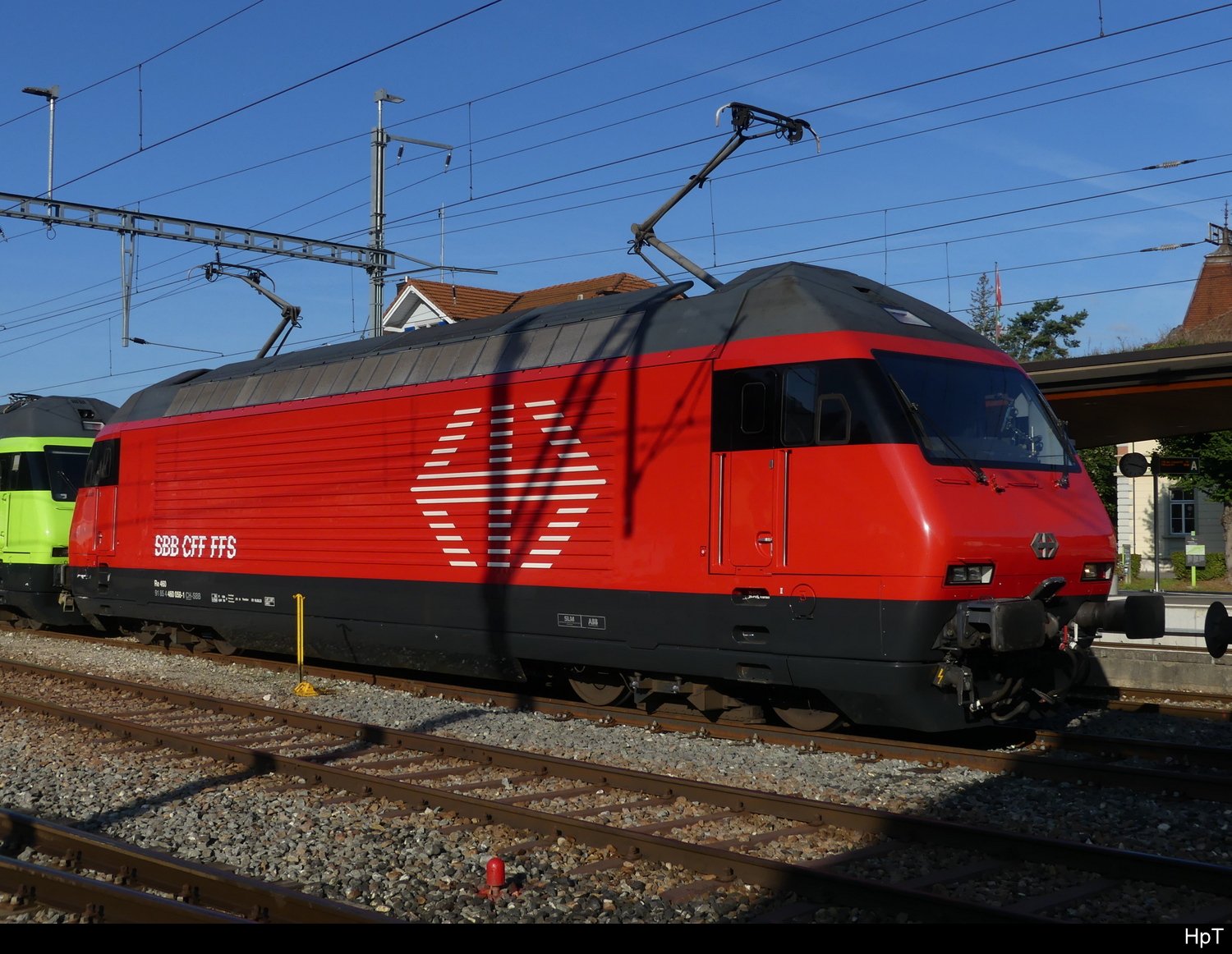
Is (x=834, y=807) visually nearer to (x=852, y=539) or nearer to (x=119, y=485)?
(x=852, y=539)

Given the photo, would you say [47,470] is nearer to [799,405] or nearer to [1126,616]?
[799,405]

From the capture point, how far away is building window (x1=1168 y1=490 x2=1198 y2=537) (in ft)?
118

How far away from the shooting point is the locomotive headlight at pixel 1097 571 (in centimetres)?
870

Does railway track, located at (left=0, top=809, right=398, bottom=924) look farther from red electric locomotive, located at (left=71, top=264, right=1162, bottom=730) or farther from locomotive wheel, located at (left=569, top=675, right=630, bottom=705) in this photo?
locomotive wheel, located at (left=569, top=675, right=630, bottom=705)

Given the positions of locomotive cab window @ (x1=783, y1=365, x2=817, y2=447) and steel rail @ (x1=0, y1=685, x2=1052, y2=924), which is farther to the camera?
locomotive cab window @ (x1=783, y1=365, x2=817, y2=447)

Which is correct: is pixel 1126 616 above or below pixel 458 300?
below

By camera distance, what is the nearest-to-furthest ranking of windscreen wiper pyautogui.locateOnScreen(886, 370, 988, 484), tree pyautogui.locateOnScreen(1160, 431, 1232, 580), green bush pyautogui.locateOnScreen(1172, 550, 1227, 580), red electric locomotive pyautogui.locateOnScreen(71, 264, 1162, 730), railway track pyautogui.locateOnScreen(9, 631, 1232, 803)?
railway track pyautogui.locateOnScreen(9, 631, 1232, 803) → red electric locomotive pyautogui.locateOnScreen(71, 264, 1162, 730) → windscreen wiper pyautogui.locateOnScreen(886, 370, 988, 484) → tree pyautogui.locateOnScreen(1160, 431, 1232, 580) → green bush pyautogui.locateOnScreen(1172, 550, 1227, 580)

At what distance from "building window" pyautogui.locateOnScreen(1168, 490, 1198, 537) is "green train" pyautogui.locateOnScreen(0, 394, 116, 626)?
31.3 metres

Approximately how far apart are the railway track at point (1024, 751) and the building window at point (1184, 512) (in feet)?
99.5

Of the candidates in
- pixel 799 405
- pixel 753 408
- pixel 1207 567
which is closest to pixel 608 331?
pixel 753 408

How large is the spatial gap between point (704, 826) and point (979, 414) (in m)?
3.87

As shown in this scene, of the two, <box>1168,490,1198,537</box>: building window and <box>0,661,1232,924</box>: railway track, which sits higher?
<box>1168,490,1198,537</box>: building window

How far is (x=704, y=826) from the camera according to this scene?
261 inches

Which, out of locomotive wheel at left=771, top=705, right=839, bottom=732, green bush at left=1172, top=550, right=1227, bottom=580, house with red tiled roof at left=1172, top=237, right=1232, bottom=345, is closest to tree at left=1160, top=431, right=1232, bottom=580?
green bush at left=1172, top=550, right=1227, bottom=580
